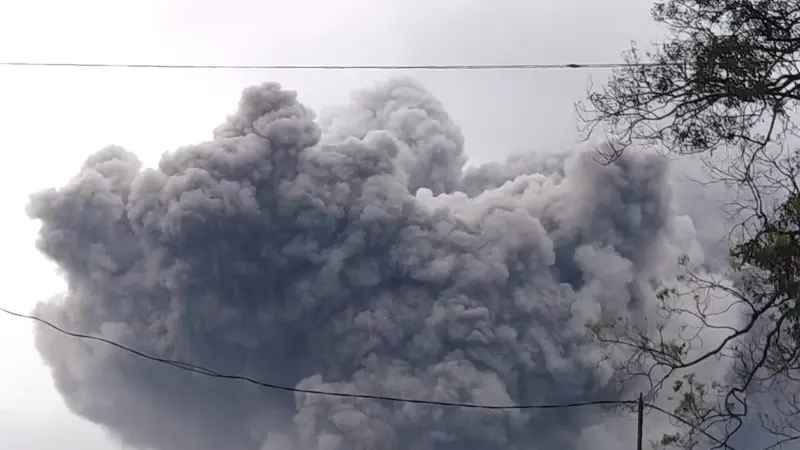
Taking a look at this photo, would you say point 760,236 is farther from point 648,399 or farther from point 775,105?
point 648,399

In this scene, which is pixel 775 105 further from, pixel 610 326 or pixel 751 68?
pixel 610 326

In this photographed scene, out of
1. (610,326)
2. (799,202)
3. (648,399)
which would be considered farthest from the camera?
(610,326)

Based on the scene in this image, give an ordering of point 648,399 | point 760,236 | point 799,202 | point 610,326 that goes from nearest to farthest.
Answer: point 799,202
point 760,236
point 648,399
point 610,326

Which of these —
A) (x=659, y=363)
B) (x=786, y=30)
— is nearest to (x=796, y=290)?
(x=659, y=363)

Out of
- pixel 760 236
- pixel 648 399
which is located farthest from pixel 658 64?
pixel 648 399

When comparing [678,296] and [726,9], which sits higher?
[726,9]

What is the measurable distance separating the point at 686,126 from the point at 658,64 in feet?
2.07

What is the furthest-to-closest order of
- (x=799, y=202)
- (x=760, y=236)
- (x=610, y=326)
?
(x=610, y=326) → (x=760, y=236) → (x=799, y=202)

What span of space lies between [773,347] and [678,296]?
1044 millimetres

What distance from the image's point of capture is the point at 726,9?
8.59 metres

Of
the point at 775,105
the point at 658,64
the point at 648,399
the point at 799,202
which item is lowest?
the point at 648,399

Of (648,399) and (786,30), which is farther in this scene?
(648,399)

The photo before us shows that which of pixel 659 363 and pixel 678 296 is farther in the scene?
pixel 678 296

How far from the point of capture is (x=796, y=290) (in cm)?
826
